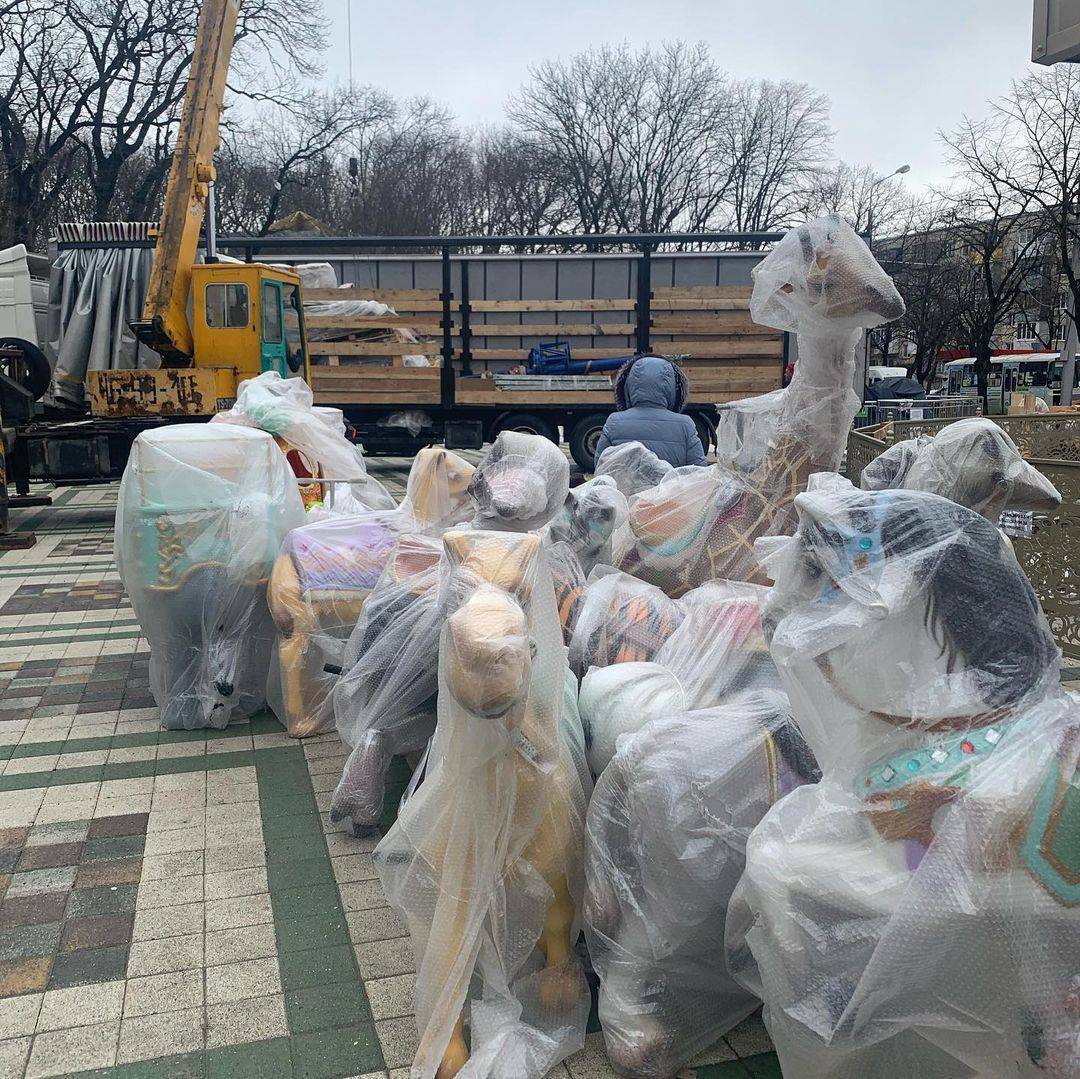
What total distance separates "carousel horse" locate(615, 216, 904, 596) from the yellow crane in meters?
7.18

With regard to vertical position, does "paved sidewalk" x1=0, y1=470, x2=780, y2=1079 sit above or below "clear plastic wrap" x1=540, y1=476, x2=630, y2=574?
below

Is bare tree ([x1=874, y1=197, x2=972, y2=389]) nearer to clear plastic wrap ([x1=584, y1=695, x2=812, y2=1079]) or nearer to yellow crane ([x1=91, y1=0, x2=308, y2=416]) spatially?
yellow crane ([x1=91, y1=0, x2=308, y2=416])

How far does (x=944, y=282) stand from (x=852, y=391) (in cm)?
2514

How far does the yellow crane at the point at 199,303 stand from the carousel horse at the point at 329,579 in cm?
624

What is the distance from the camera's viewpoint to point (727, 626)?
2629 millimetres

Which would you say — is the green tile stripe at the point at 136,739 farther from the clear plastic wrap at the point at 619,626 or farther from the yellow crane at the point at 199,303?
the yellow crane at the point at 199,303

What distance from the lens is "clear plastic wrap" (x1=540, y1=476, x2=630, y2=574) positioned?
139 inches

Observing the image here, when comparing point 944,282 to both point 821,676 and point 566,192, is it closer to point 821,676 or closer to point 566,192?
point 566,192

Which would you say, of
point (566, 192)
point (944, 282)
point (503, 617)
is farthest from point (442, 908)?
point (566, 192)

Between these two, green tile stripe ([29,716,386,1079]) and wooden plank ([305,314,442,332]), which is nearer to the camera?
green tile stripe ([29,716,386,1079])

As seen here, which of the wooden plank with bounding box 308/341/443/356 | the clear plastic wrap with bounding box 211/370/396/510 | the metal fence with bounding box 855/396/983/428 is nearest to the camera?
the clear plastic wrap with bounding box 211/370/396/510

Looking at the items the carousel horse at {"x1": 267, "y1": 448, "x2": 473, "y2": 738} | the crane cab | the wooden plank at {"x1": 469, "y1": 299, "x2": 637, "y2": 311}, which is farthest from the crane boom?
the carousel horse at {"x1": 267, "y1": 448, "x2": 473, "y2": 738}

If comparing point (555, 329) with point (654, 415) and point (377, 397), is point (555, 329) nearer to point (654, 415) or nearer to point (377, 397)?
point (377, 397)

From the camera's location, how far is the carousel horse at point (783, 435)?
308cm
